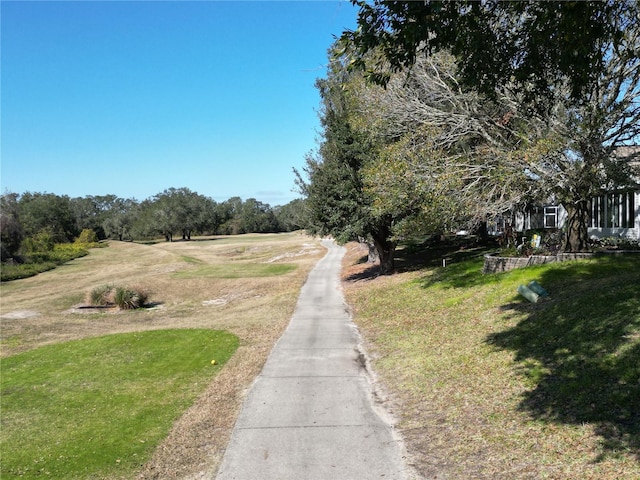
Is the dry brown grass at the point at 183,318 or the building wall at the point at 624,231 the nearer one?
the dry brown grass at the point at 183,318

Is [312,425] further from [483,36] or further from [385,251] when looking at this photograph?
[385,251]

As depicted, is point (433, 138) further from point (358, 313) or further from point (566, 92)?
point (358, 313)

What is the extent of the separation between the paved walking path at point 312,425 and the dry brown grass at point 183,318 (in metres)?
0.38

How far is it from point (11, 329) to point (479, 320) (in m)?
19.7

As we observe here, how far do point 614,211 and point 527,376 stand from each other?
21.1 m

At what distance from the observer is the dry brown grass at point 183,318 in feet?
23.4

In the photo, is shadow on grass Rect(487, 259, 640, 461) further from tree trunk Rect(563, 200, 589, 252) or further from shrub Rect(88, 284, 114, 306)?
shrub Rect(88, 284, 114, 306)

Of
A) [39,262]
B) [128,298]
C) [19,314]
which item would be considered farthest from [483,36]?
[39,262]

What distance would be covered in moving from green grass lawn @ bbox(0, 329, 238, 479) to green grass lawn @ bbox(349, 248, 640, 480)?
13.3 ft

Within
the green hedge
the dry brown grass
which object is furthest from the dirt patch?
the green hedge

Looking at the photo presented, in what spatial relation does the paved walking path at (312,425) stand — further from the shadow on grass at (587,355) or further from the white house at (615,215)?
the white house at (615,215)

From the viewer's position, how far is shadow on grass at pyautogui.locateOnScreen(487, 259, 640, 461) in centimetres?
562

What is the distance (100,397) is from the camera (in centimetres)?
1032

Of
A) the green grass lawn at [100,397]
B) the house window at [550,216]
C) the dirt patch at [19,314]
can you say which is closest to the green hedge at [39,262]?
the dirt patch at [19,314]
